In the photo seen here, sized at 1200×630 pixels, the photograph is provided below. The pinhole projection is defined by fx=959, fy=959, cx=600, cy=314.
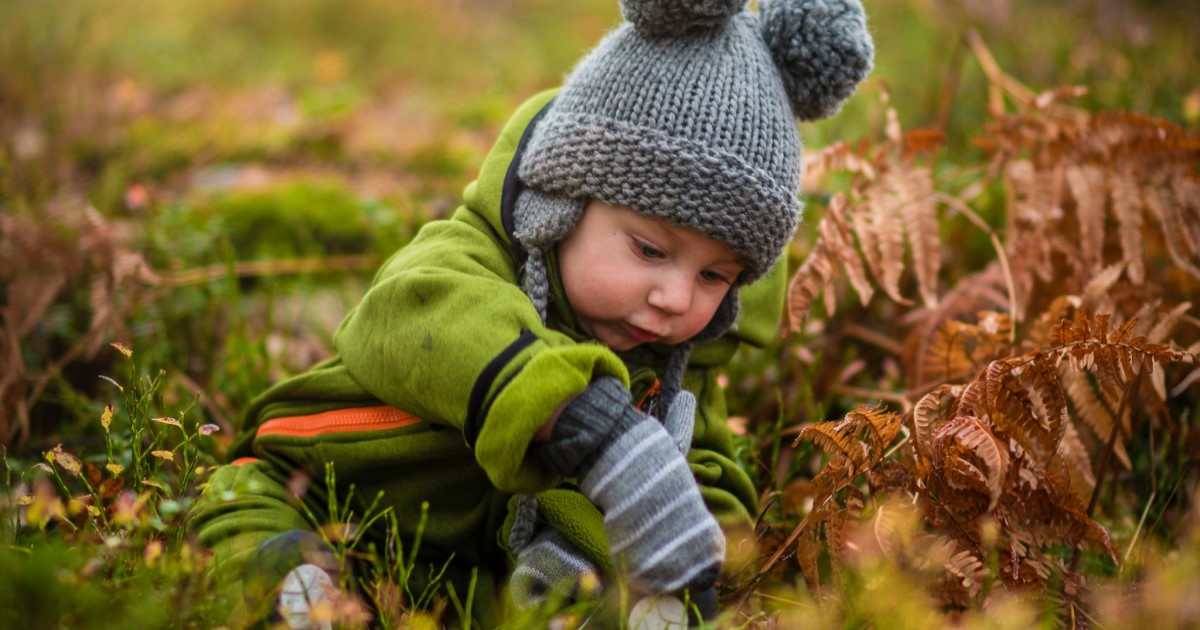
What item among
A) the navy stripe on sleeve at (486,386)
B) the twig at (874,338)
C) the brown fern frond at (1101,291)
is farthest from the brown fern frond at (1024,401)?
the twig at (874,338)

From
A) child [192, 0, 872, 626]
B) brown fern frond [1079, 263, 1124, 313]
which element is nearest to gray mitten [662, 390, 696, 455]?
child [192, 0, 872, 626]

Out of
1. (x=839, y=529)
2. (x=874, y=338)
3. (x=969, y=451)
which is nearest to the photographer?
(x=839, y=529)

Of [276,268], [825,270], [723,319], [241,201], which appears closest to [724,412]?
[723,319]

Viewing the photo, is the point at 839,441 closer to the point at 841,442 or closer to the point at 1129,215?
the point at 841,442

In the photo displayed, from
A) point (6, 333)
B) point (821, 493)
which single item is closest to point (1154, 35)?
point (821, 493)

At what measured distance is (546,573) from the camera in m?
2.04

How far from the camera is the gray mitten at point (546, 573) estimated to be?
2.03 m

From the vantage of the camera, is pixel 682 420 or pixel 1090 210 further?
pixel 1090 210

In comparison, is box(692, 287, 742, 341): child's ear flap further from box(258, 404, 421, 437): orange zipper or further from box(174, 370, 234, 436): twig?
box(174, 370, 234, 436): twig

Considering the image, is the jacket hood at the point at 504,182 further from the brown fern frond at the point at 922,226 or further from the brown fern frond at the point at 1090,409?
the brown fern frond at the point at 1090,409

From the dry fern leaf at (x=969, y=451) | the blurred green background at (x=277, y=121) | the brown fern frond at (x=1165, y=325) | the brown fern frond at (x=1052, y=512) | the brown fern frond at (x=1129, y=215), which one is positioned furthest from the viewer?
the blurred green background at (x=277, y=121)

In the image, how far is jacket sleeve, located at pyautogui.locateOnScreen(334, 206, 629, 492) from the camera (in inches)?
67.0

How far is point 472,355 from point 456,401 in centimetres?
10

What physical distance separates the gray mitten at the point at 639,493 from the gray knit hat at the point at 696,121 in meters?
0.43
